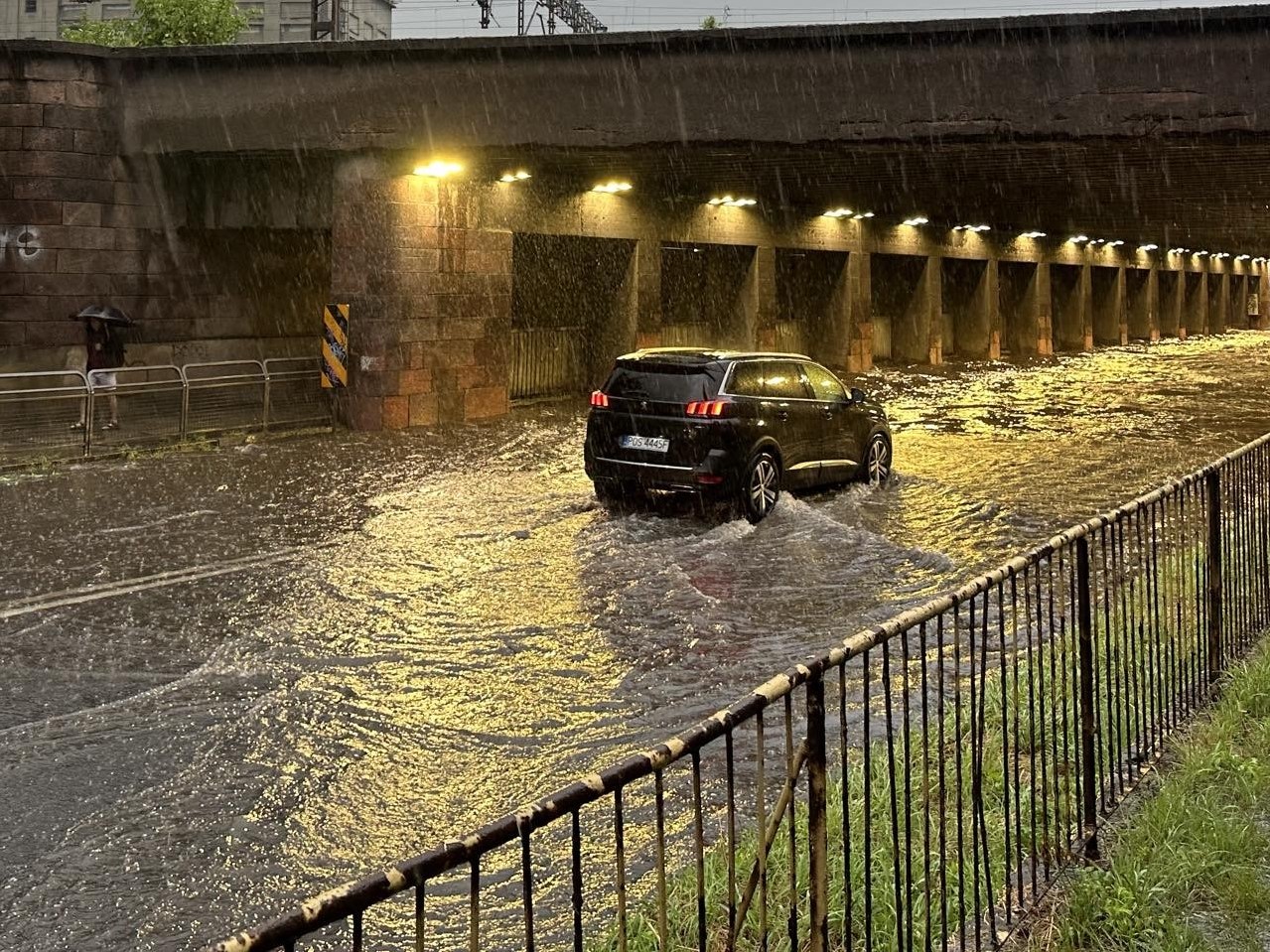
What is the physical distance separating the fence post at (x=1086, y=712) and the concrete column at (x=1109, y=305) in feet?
175

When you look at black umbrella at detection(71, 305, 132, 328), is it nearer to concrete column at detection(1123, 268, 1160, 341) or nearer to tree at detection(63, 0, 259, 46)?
tree at detection(63, 0, 259, 46)

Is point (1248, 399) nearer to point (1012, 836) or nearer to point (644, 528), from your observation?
point (644, 528)

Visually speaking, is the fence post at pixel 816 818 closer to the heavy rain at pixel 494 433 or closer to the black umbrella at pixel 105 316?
the heavy rain at pixel 494 433

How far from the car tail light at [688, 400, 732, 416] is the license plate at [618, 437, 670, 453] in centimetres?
40

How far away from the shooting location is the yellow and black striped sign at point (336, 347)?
21.2 meters

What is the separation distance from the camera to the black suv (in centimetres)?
1289

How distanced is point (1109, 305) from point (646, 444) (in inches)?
1873

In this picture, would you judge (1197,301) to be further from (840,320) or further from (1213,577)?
(1213,577)

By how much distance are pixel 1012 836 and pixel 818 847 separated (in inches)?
67.3

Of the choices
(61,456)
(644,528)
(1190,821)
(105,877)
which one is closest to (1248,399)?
(644,528)

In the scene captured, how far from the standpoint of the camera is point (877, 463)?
15648 mm

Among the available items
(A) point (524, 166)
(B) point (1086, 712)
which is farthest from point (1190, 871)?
(A) point (524, 166)

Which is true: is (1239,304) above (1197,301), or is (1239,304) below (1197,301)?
above

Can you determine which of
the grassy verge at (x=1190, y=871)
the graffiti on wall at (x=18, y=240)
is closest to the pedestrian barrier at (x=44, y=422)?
A: the graffiti on wall at (x=18, y=240)
